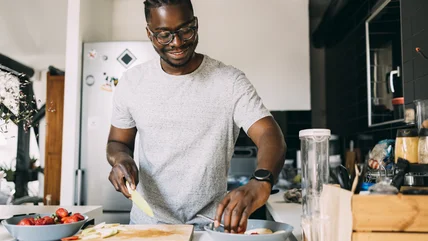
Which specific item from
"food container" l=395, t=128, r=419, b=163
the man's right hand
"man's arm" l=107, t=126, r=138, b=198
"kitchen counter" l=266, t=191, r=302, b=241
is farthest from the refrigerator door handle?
"food container" l=395, t=128, r=419, b=163

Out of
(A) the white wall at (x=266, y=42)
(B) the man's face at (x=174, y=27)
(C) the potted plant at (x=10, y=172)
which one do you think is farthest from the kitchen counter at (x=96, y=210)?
(C) the potted plant at (x=10, y=172)

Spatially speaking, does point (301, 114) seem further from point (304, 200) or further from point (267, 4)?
point (304, 200)

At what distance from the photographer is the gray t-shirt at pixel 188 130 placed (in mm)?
1357

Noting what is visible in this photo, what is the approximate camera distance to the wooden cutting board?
103cm

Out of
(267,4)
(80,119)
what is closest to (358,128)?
(267,4)

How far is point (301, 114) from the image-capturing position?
3617mm

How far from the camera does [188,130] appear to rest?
1359 millimetres

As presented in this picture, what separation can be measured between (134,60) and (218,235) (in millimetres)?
2209

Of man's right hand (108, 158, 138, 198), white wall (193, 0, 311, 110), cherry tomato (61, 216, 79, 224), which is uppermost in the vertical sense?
white wall (193, 0, 311, 110)

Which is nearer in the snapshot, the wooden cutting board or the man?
the wooden cutting board

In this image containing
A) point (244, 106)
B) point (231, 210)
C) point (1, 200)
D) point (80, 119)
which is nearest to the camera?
point (231, 210)

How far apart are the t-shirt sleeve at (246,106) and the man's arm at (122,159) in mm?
354

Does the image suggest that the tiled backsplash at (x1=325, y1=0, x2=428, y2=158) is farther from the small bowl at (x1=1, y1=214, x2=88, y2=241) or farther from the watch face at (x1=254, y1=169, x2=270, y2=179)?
the small bowl at (x1=1, y1=214, x2=88, y2=241)

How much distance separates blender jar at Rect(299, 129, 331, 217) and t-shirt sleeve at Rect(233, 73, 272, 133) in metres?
0.35
